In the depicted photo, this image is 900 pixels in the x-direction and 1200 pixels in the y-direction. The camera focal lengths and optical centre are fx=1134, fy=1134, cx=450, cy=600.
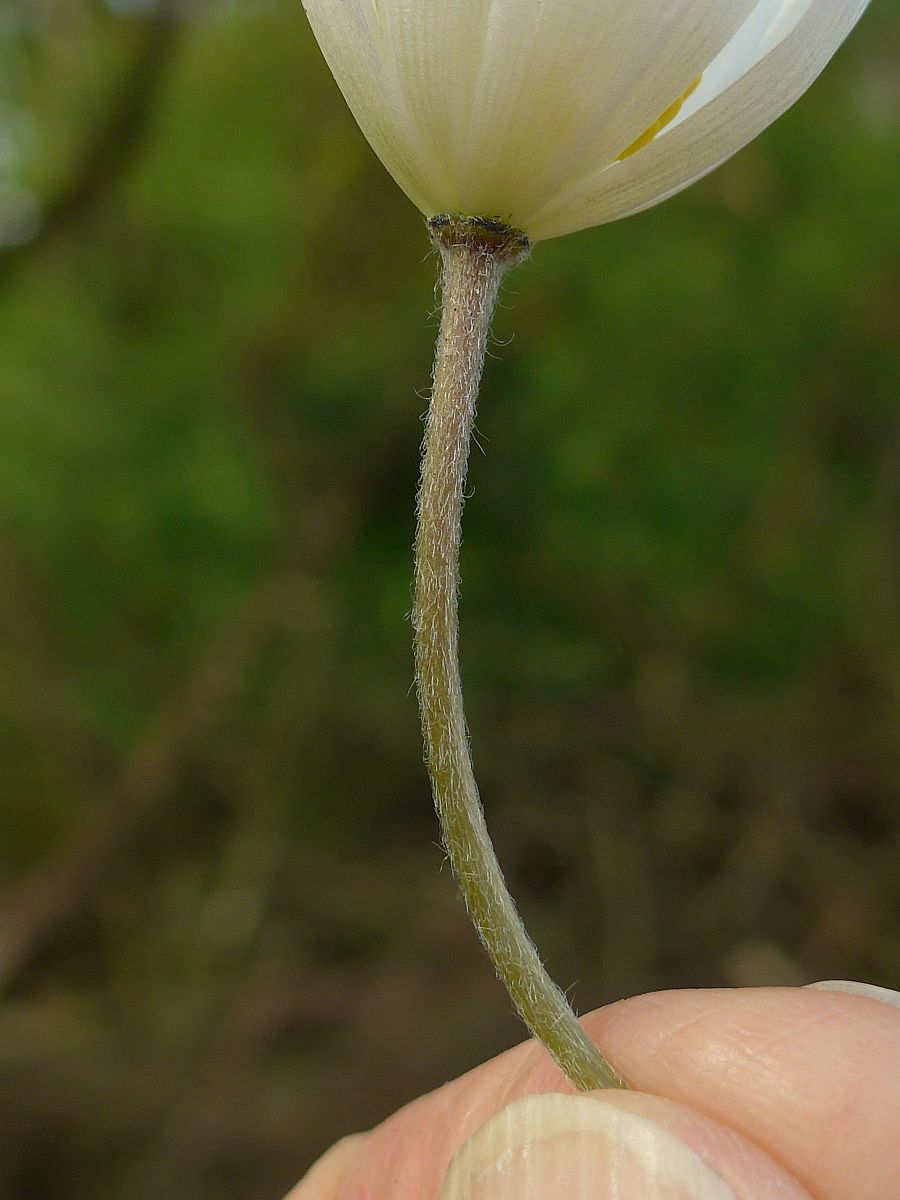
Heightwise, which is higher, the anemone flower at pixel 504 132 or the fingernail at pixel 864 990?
the anemone flower at pixel 504 132

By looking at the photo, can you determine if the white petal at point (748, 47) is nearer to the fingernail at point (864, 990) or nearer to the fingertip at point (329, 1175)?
the fingernail at point (864, 990)

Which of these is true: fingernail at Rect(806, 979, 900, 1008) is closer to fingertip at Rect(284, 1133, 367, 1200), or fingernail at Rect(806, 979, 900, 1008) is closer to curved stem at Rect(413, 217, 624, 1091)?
curved stem at Rect(413, 217, 624, 1091)

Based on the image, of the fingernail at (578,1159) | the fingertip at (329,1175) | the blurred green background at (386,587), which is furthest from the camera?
the blurred green background at (386,587)

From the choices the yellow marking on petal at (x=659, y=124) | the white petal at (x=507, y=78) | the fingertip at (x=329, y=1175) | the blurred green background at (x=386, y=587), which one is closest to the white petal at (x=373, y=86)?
the white petal at (x=507, y=78)

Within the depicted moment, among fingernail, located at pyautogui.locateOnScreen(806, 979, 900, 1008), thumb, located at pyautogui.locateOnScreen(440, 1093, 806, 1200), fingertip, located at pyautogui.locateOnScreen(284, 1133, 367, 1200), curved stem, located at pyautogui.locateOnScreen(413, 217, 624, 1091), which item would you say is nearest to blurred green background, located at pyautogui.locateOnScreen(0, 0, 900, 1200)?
fingertip, located at pyautogui.locateOnScreen(284, 1133, 367, 1200)

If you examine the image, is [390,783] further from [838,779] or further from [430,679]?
[430,679]

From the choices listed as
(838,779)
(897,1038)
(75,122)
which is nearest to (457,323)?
(897,1038)

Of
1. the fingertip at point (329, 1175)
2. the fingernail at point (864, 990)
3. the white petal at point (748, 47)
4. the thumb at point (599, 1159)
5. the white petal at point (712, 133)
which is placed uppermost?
the white petal at point (748, 47)
